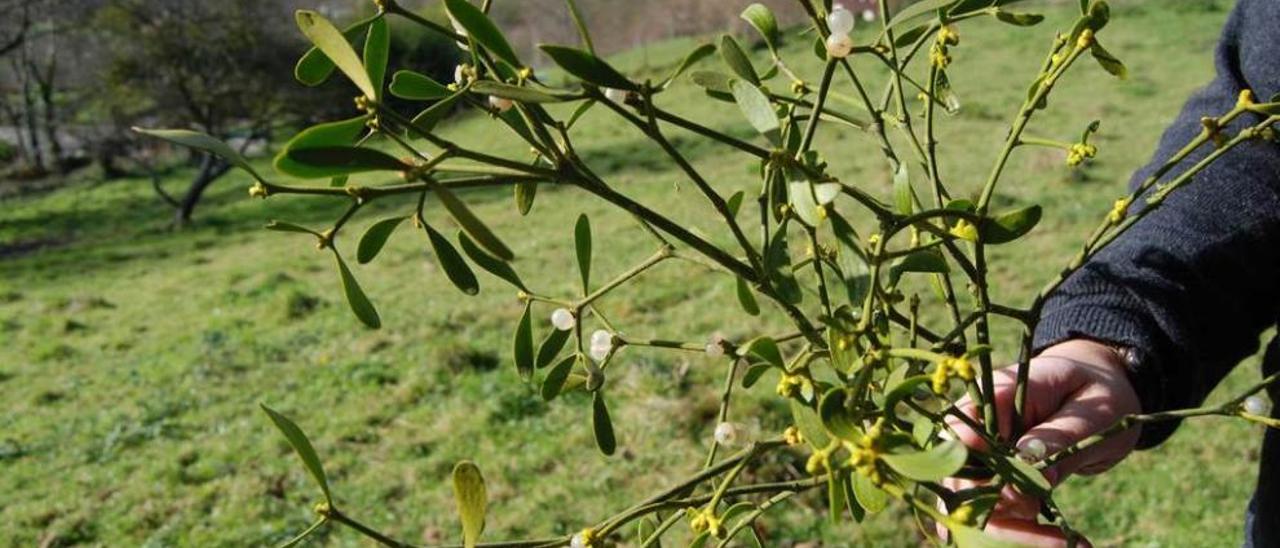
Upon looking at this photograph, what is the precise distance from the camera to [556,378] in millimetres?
675

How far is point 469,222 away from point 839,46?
0.65 ft

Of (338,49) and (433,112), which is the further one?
(433,112)

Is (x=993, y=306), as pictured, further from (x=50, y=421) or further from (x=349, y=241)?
(x=349, y=241)

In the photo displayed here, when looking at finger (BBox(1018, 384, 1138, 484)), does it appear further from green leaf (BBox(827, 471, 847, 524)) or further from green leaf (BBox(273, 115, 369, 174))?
green leaf (BBox(273, 115, 369, 174))

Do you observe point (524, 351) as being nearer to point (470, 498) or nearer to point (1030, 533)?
point (470, 498)

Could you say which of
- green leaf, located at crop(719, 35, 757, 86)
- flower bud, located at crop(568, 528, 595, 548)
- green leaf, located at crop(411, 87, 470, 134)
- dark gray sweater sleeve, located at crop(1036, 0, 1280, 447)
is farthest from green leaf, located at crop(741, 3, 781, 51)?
dark gray sweater sleeve, located at crop(1036, 0, 1280, 447)

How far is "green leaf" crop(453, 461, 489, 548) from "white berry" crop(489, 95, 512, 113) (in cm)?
18

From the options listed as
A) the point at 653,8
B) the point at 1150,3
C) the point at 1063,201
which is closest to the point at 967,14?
the point at 1063,201

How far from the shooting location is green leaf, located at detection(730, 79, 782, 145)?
1.65ft

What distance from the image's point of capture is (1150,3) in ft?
40.2

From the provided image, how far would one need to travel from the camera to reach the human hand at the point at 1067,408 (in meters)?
0.73

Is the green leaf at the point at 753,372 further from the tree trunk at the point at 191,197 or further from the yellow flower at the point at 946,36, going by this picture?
the tree trunk at the point at 191,197

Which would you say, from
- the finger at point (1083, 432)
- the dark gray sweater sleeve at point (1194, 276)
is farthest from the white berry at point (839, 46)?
the dark gray sweater sleeve at point (1194, 276)

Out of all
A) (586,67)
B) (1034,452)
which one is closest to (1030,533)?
(1034,452)
